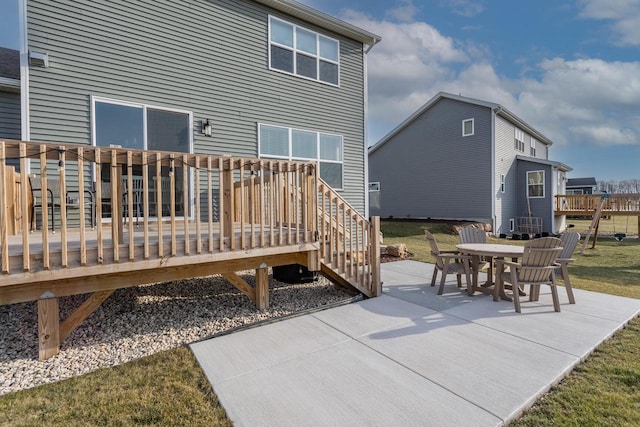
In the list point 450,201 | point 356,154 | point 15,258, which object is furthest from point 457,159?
point 15,258

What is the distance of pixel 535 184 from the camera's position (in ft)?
55.6

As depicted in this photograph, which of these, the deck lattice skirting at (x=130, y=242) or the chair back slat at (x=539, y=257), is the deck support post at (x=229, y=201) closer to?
the deck lattice skirting at (x=130, y=242)

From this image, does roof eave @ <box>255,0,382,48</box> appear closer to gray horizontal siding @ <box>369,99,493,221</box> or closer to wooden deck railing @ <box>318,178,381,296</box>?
wooden deck railing @ <box>318,178,381,296</box>

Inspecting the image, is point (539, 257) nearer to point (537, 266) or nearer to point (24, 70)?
point (537, 266)

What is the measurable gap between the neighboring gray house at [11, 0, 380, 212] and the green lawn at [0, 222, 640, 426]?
444 cm

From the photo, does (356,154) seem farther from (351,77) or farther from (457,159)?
(457,159)

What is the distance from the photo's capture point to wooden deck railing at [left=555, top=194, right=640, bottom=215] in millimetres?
14895

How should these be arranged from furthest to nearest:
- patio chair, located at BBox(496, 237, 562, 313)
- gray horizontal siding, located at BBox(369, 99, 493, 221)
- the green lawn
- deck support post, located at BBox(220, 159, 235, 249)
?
gray horizontal siding, located at BBox(369, 99, 493, 221)
patio chair, located at BBox(496, 237, 562, 313)
deck support post, located at BBox(220, 159, 235, 249)
the green lawn

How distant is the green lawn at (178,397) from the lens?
223cm

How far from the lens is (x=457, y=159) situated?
16.7 meters

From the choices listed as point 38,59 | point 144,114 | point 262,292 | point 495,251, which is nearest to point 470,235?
point 495,251

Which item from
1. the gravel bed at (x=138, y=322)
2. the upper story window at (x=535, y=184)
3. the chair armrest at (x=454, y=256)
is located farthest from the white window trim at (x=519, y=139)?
the gravel bed at (x=138, y=322)

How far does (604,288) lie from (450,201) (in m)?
11.8

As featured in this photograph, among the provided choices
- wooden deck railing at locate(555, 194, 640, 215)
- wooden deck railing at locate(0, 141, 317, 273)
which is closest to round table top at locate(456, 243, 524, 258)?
wooden deck railing at locate(0, 141, 317, 273)
